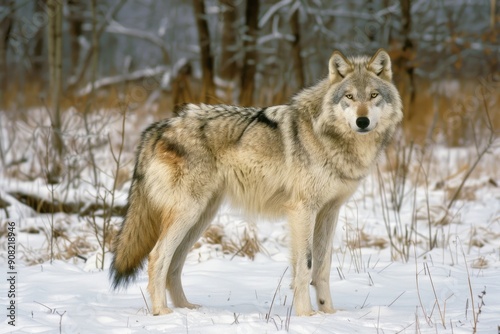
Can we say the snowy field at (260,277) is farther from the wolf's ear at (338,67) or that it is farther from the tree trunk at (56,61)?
the wolf's ear at (338,67)

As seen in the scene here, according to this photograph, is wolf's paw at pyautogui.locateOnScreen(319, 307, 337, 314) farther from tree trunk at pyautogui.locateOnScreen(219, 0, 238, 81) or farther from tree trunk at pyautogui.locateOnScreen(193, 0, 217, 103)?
tree trunk at pyautogui.locateOnScreen(219, 0, 238, 81)

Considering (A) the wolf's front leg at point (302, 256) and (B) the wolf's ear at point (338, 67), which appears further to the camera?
(B) the wolf's ear at point (338, 67)

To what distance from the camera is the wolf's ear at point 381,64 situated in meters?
3.98

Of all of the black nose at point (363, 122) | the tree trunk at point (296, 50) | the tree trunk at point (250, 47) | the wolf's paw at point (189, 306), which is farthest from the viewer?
the tree trunk at point (250, 47)

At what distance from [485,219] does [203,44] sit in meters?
5.43

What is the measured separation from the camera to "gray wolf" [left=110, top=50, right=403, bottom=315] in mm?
3861

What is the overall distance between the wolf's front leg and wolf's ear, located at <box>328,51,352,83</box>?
855 mm

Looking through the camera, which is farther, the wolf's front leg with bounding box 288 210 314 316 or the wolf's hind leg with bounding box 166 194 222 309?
the wolf's hind leg with bounding box 166 194 222 309

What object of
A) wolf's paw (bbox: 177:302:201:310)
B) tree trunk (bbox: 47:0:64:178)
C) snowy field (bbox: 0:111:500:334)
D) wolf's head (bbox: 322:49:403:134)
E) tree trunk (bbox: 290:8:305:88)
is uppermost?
tree trunk (bbox: 290:8:305:88)

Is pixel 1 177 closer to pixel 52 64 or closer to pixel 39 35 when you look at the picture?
pixel 52 64

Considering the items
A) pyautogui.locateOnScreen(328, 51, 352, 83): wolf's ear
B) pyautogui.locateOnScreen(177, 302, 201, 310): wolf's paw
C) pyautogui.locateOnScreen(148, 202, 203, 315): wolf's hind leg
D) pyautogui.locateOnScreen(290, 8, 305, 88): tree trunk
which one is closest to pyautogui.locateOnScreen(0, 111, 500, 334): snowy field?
pyautogui.locateOnScreen(177, 302, 201, 310): wolf's paw

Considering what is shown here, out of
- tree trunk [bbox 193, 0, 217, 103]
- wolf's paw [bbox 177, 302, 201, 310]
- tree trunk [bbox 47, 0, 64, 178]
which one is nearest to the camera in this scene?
wolf's paw [bbox 177, 302, 201, 310]

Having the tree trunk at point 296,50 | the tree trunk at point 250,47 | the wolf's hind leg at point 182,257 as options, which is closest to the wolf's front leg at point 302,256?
the wolf's hind leg at point 182,257

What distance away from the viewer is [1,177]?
7.66 m
